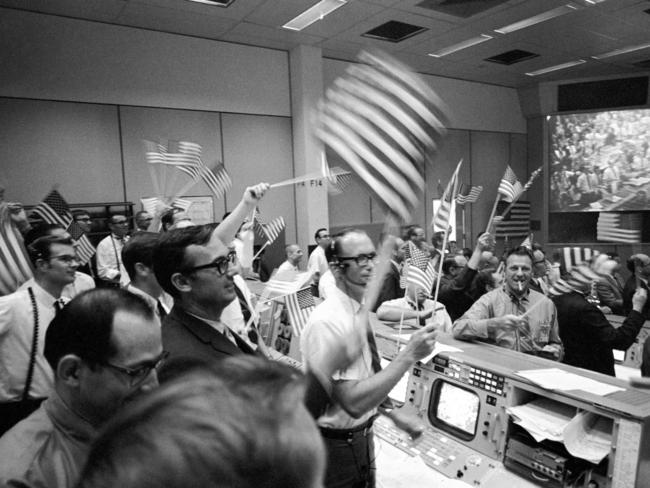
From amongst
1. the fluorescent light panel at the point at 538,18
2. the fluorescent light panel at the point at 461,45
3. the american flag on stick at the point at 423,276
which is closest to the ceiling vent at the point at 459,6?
the fluorescent light panel at the point at 538,18

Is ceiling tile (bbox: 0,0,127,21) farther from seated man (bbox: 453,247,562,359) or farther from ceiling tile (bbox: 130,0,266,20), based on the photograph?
seated man (bbox: 453,247,562,359)

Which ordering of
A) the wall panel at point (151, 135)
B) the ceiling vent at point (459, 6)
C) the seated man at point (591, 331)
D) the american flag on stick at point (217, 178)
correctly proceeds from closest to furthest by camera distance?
the seated man at point (591, 331) → the american flag on stick at point (217, 178) → the ceiling vent at point (459, 6) → the wall panel at point (151, 135)

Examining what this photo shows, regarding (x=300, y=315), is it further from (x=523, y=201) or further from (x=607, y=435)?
(x=523, y=201)

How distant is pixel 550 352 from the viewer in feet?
6.93

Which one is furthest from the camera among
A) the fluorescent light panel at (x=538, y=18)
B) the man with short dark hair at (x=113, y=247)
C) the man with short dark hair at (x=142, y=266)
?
the fluorescent light panel at (x=538, y=18)

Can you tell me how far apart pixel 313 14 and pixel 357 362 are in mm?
5141

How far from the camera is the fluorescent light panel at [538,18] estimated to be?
5.64 metres

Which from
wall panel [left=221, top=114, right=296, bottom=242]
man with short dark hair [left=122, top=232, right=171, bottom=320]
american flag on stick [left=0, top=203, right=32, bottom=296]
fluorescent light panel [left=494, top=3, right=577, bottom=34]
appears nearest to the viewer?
american flag on stick [left=0, top=203, right=32, bottom=296]

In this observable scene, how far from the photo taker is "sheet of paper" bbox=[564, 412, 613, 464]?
4.18 ft

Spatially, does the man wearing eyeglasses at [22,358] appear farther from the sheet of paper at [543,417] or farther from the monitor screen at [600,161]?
the monitor screen at [600,161]

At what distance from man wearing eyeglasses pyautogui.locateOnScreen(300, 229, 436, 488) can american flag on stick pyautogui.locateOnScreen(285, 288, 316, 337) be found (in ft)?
3.04

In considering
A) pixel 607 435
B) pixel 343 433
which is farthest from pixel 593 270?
pixel 343 433

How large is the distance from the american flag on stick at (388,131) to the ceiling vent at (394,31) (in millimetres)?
5746

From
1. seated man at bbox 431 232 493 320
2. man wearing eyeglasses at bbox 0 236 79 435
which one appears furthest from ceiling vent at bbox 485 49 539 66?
man wearing eyeglasses at bbox 0 236 79 435
